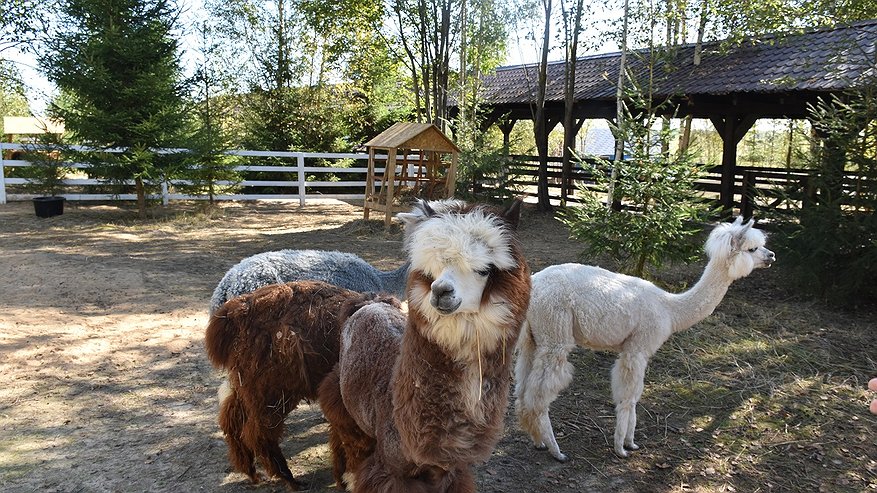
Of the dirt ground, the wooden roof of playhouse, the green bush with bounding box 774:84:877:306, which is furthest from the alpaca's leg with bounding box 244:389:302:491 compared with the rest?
the wooden roof of playhouse

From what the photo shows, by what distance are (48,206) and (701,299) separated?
12.7 meters

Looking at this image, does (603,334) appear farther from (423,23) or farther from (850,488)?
(423,23)

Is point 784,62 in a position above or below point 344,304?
above

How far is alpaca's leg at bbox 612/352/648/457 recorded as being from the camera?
12.1 feet

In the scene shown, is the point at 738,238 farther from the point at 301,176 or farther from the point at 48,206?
the point at 301,176

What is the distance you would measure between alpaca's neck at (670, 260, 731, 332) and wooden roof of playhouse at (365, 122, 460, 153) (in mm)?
8002

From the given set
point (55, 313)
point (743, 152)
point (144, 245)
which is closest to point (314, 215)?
point (144, 245)

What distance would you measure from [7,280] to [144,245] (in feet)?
9.26

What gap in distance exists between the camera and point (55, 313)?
19.2 ft

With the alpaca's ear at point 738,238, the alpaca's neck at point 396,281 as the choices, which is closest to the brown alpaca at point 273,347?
the alpaca's neck at point 396,281

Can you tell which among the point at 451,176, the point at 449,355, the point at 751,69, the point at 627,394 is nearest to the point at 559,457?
the point at 627,394

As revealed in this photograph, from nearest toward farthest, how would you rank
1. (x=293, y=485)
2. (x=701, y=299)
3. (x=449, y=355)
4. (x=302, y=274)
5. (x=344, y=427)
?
(x=449, y=355) → (x=344, y=427) → (x=293, y=485) → (x=302, y=274) → (x=701, y=299)

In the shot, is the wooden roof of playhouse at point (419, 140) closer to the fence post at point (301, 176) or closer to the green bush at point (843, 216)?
the fence post at point (301, 176)

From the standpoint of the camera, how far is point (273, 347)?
2.88 meters
